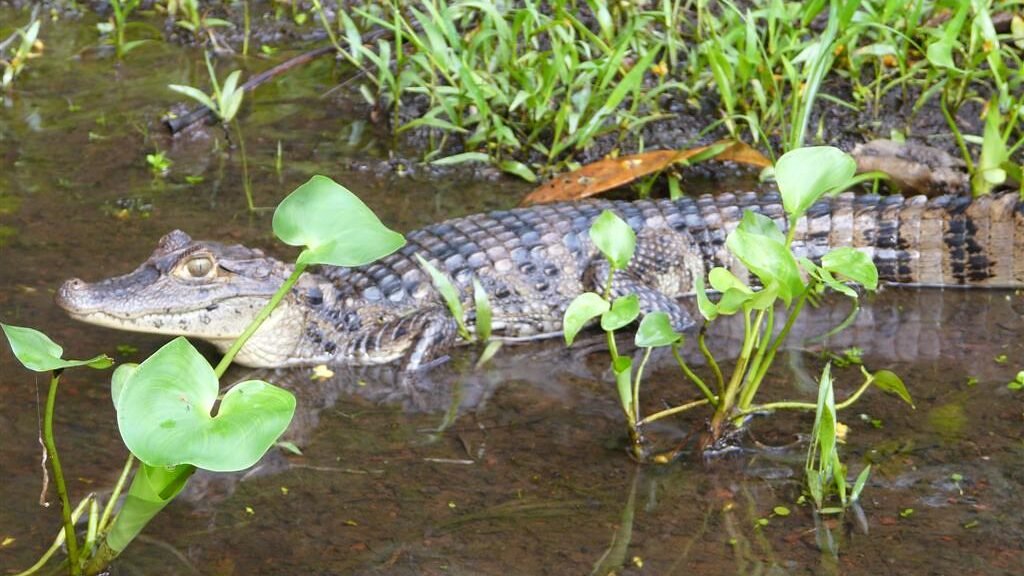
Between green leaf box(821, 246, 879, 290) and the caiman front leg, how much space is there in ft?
6.22

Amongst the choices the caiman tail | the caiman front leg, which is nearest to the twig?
the caiman front leg

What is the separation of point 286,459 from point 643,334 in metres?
1.19

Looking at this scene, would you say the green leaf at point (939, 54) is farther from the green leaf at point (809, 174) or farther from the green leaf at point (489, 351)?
the green leaf at point (809, 174)

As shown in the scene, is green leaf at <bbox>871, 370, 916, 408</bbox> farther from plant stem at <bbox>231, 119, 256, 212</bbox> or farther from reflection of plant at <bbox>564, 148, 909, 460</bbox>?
plant stem at <bbox>231, 119, 256, 212</bbox>

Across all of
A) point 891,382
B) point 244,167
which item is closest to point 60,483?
point 891,382

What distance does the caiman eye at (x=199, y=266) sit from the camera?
4812 mm

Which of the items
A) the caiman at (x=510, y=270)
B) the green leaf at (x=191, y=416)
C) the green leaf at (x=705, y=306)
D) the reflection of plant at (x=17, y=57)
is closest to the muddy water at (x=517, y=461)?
the caiman at (x=510, y=270)

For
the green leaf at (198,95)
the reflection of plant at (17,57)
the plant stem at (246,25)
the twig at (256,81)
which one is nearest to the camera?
the green leaf at (198,95)

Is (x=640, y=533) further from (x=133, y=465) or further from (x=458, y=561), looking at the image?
(x=133, y=465)

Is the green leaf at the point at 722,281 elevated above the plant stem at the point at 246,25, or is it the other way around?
the green leaf at the point at 722,281

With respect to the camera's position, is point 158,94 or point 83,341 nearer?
point 83,341

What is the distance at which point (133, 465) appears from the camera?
12.7ft

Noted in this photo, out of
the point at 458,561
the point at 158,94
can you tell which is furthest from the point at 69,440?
the point at 158,94

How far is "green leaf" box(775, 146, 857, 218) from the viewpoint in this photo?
3.47 m
